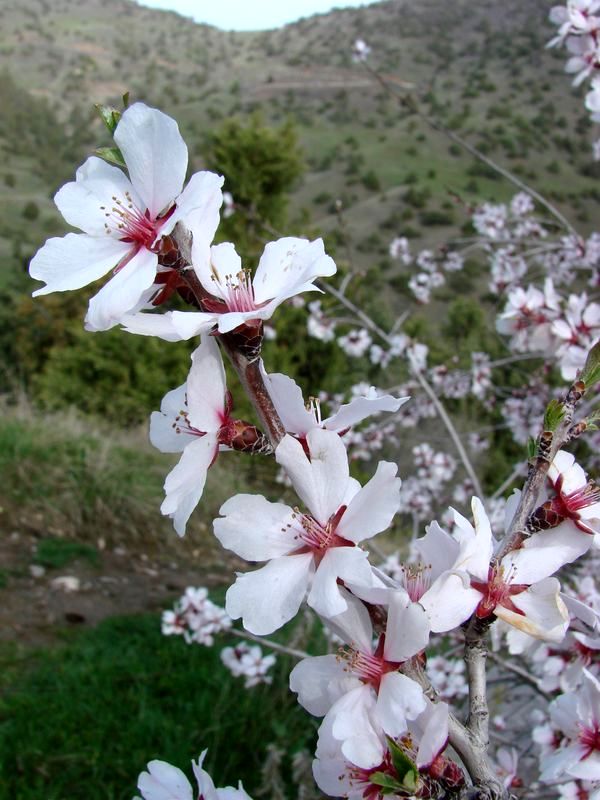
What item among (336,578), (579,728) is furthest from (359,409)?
(579,728)

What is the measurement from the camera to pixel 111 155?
72 cm

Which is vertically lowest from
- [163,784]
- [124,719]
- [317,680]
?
[124,719]

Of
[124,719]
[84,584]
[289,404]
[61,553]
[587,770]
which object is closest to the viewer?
[289,404]

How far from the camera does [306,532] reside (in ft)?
2.20

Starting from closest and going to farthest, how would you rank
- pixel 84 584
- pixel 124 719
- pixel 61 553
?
pixel 124 719
pixel 84 584
pixel 61 553

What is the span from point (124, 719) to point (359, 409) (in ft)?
8.62

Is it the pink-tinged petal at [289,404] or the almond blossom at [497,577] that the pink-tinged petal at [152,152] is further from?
the almond blossom at [497,577]

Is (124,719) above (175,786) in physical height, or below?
below

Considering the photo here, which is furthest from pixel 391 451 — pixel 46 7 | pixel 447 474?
pixel 46 7

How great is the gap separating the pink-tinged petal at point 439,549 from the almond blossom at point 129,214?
35 cm

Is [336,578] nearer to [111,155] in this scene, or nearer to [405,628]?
[405,628]

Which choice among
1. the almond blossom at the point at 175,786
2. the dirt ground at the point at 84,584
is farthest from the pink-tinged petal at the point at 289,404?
the dirt ground at the point at 84,584

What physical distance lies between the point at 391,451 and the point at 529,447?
756cm

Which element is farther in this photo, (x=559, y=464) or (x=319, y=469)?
(x=559, y=464)
